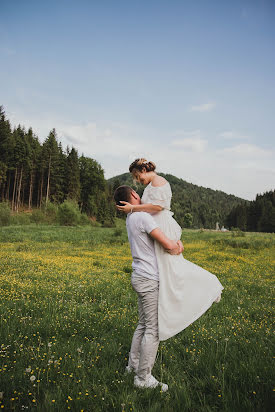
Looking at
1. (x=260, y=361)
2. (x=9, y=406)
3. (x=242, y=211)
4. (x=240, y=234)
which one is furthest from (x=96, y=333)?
(x=242, y=211)

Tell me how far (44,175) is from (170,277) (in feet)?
252

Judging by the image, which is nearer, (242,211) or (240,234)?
(240,234)

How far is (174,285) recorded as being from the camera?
11.2 ft

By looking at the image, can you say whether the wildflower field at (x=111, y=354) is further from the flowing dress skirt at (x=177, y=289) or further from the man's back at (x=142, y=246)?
the man's back at (x=142, y=246)

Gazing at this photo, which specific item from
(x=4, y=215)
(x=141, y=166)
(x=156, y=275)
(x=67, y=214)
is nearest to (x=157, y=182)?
(x=141, y=166)

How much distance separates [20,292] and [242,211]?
123m

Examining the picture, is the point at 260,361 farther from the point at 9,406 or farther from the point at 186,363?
the point at 9,406

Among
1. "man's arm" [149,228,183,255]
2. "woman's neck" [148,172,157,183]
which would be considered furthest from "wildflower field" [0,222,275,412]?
"woman's neck" [148,172,157,183]

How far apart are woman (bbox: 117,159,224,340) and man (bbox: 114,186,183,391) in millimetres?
90

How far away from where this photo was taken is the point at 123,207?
3414mm

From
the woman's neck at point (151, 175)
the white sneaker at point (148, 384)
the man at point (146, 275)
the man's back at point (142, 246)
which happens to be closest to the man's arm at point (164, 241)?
the man at point (146, 275)

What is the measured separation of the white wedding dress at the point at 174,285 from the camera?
3367 mm

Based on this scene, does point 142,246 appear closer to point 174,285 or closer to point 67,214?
point 174,285

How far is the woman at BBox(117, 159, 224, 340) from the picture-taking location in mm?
3371
